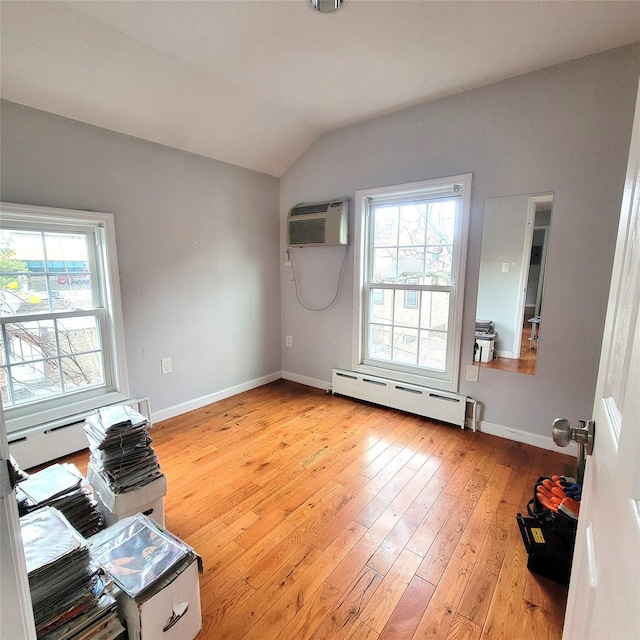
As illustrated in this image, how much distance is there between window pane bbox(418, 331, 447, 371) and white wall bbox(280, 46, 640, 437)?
0.21 metres

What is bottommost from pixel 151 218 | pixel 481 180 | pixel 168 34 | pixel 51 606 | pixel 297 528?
pixel 297 528

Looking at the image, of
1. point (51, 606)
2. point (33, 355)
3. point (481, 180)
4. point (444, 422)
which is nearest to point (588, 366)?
point (444, 422)

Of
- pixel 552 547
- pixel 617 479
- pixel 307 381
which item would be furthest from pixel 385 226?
pixel 617 479

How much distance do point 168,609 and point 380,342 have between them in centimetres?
Result: 244

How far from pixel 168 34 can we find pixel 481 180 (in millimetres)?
2141

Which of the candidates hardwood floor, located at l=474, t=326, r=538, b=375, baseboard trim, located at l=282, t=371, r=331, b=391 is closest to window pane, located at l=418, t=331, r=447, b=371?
hardwood floor, located at l=474, t=326, r=538, b=375

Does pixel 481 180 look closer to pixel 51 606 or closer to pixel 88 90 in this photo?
pixel 88 90

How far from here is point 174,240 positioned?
272 centimetres

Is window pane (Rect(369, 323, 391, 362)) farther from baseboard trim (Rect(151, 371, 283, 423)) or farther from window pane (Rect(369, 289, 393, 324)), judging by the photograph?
baseboard trim (Rect(151, 371, 283, 423))

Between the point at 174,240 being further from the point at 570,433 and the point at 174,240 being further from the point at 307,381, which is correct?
the point at 570,433

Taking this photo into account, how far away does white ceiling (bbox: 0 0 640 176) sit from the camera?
5.26 feet

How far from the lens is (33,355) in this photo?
2135mm

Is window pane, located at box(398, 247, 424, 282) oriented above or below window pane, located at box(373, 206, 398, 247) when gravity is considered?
below

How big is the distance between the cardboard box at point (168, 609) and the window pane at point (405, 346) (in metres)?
2.25
